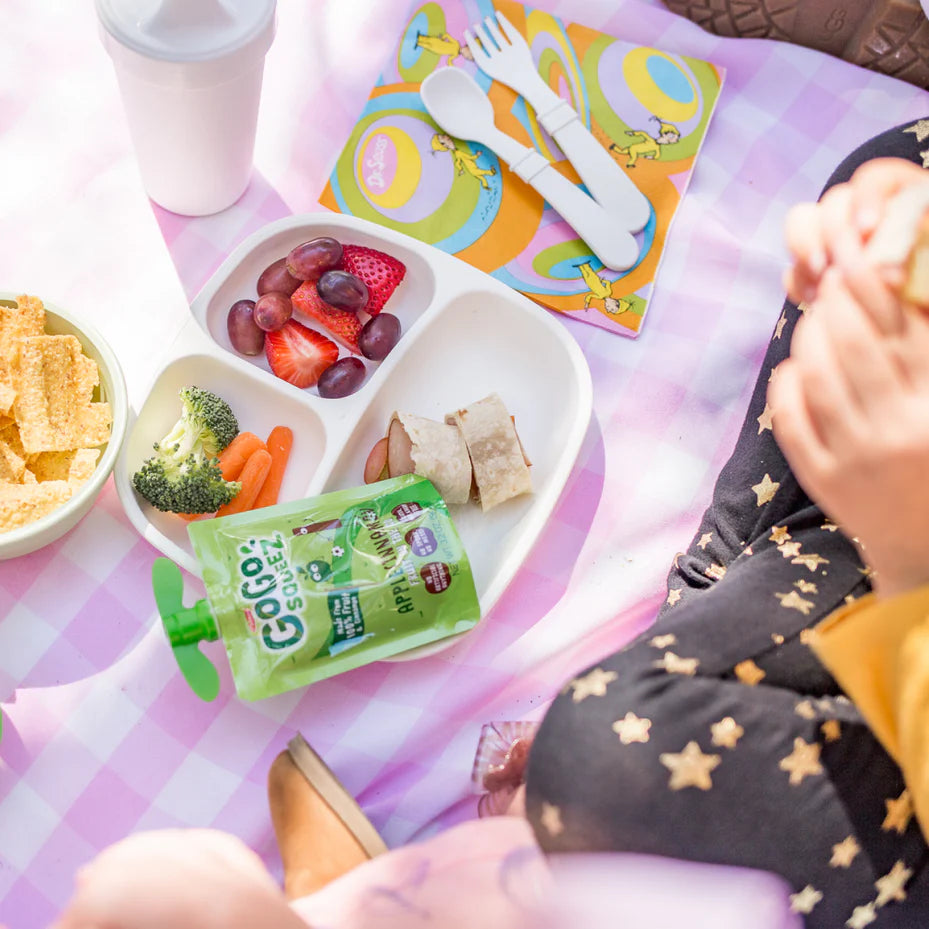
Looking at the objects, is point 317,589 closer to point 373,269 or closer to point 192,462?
point 192,462

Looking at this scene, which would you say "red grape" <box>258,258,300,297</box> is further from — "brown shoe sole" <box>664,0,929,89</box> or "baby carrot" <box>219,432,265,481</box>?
"brown shoe sole" <box>664,0,929,89</box>

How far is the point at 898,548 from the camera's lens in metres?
0.64

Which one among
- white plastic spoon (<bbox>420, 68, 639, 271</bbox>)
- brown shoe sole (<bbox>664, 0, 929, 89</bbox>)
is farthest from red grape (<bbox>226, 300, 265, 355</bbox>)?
brown shoe sole (<bbox>664, 0, 929, 89</bbox>)

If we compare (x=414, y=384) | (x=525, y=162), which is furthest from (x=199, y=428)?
(x=525, y=162)

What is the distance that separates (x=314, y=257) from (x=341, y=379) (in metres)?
0.14

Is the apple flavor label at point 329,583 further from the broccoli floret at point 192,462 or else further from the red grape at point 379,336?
the red grape at point 379,336

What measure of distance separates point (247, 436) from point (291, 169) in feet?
1.25

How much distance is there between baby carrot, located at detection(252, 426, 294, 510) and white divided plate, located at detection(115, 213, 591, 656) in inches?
0.5

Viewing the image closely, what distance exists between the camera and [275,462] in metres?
1.01

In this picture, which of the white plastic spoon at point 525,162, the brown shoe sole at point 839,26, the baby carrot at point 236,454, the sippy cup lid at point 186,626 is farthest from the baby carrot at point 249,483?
the brown shoe sole at point 839,26

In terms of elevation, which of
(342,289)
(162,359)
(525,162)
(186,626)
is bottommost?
(186,626)

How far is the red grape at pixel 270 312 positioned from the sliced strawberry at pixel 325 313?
2 cm

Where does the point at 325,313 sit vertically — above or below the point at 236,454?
above

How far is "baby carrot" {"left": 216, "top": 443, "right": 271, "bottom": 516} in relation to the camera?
0.98 meters
